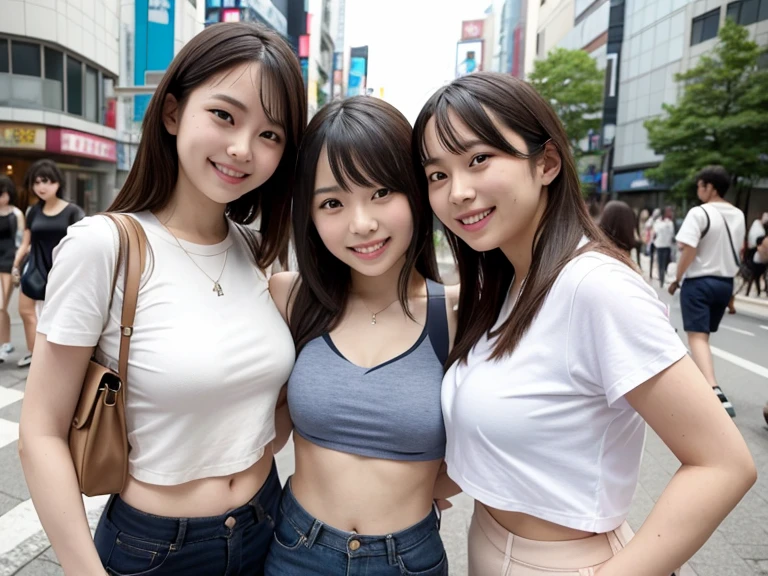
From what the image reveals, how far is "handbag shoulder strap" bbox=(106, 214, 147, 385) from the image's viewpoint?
137cm

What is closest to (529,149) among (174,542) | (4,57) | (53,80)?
(174,542)

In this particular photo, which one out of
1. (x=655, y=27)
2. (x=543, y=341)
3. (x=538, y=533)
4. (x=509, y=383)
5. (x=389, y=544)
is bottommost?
(x=389, y=544)

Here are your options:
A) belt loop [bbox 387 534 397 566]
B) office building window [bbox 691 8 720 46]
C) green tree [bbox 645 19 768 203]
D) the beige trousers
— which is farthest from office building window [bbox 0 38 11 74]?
office building window [bbox 691 8 720 46]

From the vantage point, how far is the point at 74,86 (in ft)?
51.3

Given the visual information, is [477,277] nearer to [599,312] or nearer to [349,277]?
[349,277]

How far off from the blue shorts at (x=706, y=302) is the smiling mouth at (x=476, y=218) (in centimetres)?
421

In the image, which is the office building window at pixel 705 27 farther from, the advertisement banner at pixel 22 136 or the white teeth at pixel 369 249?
the white teeth at pixel 369 249

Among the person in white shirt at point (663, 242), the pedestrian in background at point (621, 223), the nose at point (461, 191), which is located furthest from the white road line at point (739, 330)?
the nose at point (461, 191)

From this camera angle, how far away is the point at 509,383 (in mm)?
1324

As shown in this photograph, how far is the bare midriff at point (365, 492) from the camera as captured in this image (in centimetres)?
156

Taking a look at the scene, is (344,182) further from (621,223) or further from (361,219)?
(621,223)

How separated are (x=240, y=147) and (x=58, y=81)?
55.5 feet

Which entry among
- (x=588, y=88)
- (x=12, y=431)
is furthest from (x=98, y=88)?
(x=588, y=88)

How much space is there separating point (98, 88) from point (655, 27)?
24.9 metres
